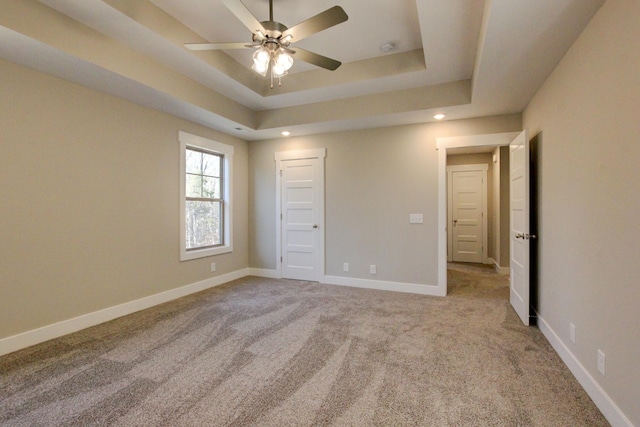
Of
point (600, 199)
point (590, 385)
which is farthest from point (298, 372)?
point (600, 199)

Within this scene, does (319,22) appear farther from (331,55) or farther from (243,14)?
(331,55)

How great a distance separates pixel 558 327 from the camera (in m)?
2.49

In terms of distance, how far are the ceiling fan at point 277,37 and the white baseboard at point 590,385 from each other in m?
2.75

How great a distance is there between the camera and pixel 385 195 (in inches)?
175

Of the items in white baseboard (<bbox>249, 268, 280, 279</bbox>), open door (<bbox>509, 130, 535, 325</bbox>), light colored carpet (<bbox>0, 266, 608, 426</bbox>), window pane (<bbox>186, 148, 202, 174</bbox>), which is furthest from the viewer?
white baseboard (<bbox>249, 268, 280, 279</bbox>)

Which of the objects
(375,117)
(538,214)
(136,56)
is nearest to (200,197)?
(136,56)

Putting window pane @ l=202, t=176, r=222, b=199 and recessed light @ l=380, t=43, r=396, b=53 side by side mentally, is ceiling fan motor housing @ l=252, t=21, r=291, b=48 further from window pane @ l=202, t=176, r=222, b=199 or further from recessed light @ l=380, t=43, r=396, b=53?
window pane @ l=202, t=176, r=222, b=199

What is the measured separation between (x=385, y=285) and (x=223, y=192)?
2.99 metres

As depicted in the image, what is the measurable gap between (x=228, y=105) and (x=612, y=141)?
12.7 feet

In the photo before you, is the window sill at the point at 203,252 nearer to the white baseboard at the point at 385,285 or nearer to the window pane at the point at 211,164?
the window pane at the point at 211,164

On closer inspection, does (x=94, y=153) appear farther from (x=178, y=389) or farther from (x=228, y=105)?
(x=178, y=389)

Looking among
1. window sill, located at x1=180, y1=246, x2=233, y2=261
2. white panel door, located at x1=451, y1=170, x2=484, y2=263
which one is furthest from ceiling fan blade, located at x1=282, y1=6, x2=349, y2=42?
white panel door, located at x1=451, y1=170, x2=484, y2=263

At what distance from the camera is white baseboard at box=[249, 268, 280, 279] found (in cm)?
519

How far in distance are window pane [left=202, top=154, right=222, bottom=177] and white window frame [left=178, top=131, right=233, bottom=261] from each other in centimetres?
10
